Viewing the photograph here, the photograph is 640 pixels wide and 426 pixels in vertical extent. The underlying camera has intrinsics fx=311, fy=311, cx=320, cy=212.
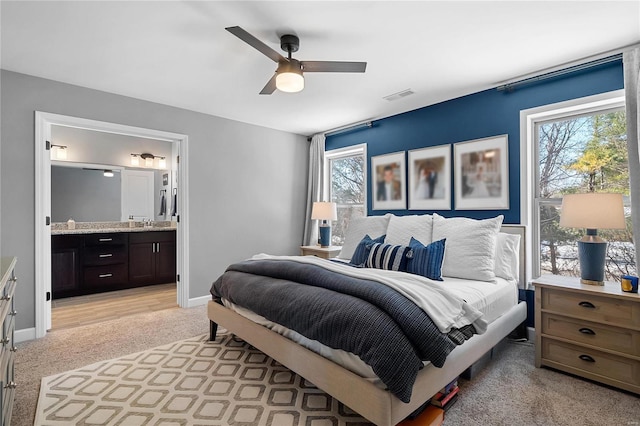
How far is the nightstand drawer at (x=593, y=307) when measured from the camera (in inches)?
79.4

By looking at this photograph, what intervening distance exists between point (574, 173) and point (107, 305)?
5.46 m

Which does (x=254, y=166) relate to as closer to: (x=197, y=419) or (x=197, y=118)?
(x=197, y=118)

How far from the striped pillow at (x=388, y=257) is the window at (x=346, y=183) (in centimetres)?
178

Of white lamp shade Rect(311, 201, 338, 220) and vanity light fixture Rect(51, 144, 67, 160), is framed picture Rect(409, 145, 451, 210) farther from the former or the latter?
vanity light fixture Rect(51, 144, 67, 160)

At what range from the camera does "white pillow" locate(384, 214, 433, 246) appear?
10.2 feet

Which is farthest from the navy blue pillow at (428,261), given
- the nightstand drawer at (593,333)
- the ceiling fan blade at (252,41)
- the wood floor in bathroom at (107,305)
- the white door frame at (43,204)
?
the white door frame at (43,204)

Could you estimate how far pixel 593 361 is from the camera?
2.14 meters

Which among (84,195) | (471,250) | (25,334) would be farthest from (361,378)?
(84,195)

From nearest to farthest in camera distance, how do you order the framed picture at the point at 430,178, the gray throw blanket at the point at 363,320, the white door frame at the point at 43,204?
1. the gray throw blanket at the point at 363,320
2. the white door frame at the point at 43,204
3. the framed picture at the point at 430,178

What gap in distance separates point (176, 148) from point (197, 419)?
10.8 feet

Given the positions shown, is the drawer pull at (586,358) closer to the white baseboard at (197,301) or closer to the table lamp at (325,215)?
the table lamp at (325,215)

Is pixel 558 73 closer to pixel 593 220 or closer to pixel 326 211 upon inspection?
pixel 593 220

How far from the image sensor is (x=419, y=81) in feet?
10.2

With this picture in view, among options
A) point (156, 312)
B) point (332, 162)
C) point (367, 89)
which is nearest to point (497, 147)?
point (367, 89)
